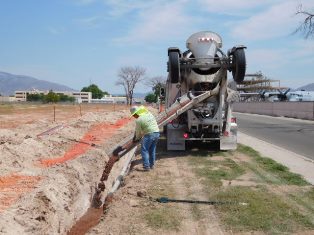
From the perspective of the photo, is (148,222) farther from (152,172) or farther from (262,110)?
(262,110)

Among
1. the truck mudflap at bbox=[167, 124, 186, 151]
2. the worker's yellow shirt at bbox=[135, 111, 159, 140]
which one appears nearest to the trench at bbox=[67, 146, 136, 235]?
the worker's yellow shirt at bbox=[135, 111, 159, 140]

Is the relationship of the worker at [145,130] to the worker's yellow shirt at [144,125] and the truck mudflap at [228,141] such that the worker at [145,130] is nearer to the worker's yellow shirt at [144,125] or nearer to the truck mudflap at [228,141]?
the worker's yellow shirt at [144,125]

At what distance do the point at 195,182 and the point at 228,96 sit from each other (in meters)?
4.83

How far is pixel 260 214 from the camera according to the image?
23.8ft

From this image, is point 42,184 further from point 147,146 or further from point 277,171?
point 277,171

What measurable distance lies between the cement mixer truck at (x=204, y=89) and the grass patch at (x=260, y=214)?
5.09 meters

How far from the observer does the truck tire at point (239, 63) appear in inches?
498

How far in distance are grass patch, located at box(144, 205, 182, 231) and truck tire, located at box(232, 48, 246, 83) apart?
609 centimetres

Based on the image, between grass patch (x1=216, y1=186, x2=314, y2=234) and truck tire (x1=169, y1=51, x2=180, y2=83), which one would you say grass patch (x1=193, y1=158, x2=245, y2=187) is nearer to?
grass patch (x1=216, y1=186, x2=314, y2=234)

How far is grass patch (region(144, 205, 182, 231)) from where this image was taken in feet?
22.2

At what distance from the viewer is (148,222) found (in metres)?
6.95

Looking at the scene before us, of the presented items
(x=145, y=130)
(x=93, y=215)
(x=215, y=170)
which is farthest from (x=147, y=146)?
(x=93, y=215)

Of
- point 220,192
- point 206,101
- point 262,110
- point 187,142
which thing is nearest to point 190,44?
point 206,101

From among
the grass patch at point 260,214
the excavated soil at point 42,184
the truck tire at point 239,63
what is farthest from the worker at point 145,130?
the truck tire at point 239,63
